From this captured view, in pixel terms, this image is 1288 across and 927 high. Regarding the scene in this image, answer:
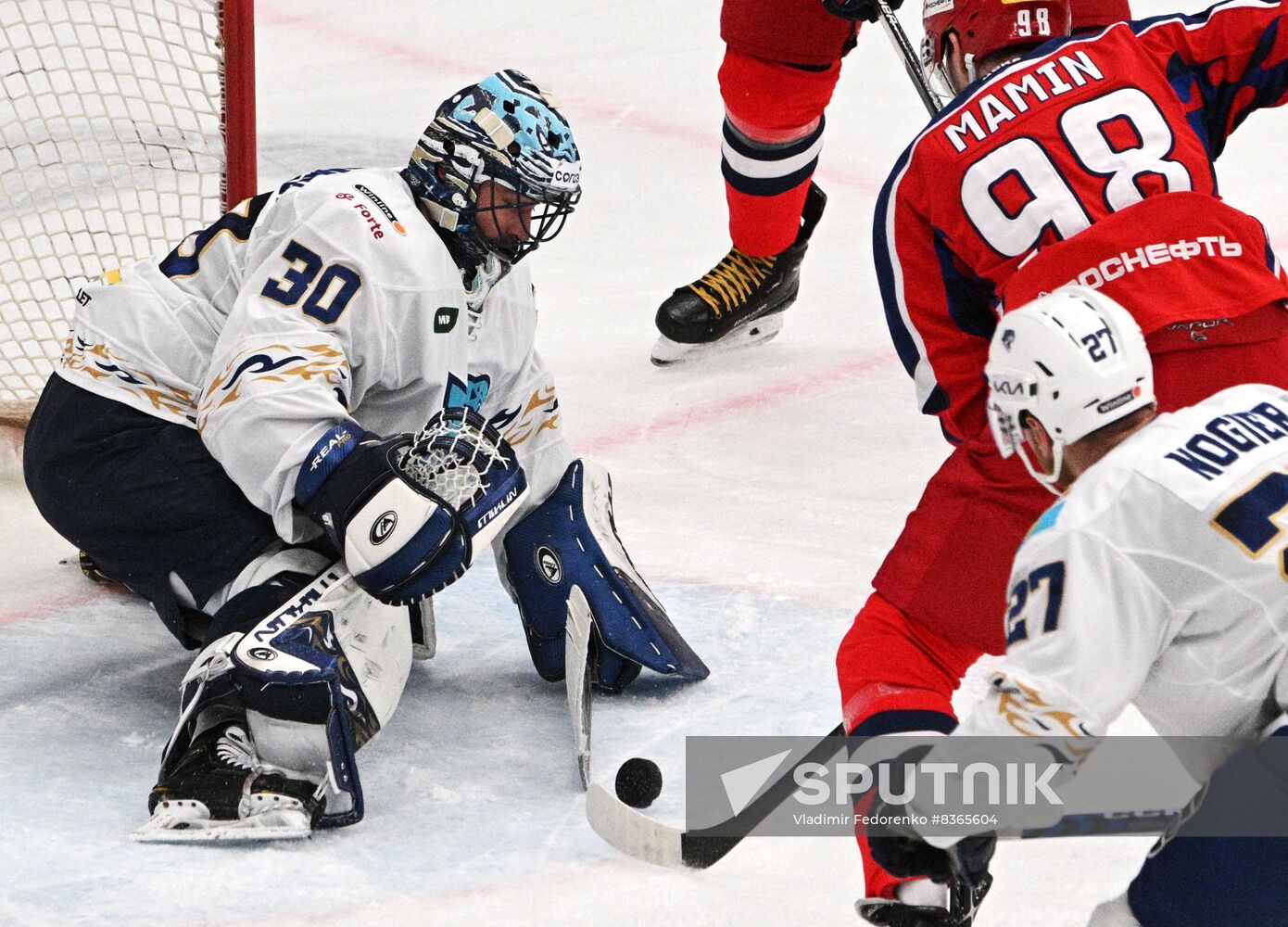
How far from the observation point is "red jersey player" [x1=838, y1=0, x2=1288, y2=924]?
1.91 m

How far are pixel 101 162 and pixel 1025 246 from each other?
2.12 m

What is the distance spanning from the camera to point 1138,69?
2186 millimetres

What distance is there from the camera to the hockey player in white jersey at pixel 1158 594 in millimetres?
1374

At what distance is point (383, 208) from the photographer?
2.35 meters

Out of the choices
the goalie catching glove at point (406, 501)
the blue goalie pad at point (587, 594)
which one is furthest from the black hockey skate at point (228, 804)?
the blue goalie pad at point (587, 594)

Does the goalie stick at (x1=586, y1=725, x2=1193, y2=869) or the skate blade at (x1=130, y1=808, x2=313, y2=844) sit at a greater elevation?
the goalie stick at (x1=586, y1=725, x2=1193, y2=869)

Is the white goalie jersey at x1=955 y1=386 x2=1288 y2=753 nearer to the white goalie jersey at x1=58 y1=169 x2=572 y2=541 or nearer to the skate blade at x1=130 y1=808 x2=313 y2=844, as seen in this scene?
the skate blade at x1=130 y1=808 x2=313 y2=844

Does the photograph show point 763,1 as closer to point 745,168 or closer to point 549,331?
point 745,168

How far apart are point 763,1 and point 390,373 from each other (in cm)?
155

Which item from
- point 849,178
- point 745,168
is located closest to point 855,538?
point 745,168

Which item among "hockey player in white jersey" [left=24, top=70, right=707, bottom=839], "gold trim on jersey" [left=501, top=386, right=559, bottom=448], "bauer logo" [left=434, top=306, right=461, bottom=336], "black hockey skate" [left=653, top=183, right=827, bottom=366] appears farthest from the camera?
"black hockey skate" [left=653, top=183, right=827, bottom=366]

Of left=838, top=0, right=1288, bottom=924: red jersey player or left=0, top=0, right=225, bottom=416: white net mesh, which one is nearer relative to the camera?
left=838, top=0, right=1288, bottom=924: red jersey player

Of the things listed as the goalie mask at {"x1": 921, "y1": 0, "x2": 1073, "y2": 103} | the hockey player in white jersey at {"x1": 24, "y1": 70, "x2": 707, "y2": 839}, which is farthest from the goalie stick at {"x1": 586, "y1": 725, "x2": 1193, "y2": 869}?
Answer: the goalie mask at {"x1": 921, "y1": 0, "x2": 1073, "y2": 103}

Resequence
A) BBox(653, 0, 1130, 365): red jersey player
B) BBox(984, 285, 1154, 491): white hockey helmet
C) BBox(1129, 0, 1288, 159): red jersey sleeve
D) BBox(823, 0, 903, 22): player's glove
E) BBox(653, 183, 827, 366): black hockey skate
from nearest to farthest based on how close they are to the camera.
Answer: BBox(984, 285, 1154, 491): white hockey helmet, BBox(1129, 0, 1288, 159): red jersey sleeve, BBox(823, 0, 903, 22): player's glove, BBox(653, 0, 1130, 365): red jersey player, BBox(653, 183, 827, 366): black hockey skate
